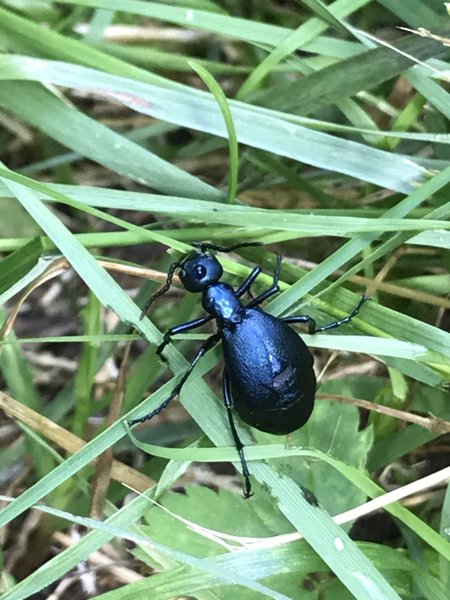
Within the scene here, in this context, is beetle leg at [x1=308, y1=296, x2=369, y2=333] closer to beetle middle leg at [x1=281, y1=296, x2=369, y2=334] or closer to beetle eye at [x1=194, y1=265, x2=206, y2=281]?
beetle middle leg at [x1=281, y1=296, x2=369, y2=334]

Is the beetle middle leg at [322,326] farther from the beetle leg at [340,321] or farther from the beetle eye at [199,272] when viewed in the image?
the beetle eye at [199,272]

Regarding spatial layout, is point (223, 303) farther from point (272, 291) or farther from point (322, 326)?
point (322, 326)

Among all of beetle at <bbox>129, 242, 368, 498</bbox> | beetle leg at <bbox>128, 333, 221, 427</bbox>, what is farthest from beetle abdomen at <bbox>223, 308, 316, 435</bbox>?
beetle leg at <bbox>128, 333, 221, 427</bbox>

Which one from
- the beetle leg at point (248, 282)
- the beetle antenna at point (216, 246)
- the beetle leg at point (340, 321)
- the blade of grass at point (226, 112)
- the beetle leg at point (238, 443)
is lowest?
the beetle leg at point (238, 443)

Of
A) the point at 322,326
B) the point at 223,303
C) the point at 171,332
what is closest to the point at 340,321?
the point at 322,326

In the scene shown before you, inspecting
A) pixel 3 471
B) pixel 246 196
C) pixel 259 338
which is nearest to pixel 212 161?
pixel 246 196

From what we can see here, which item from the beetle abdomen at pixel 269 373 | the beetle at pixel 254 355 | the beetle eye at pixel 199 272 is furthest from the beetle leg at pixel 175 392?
the beetle eye at pixel 199 272

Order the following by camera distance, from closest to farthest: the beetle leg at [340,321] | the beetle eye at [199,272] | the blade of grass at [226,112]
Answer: the blade of grass at [226,112] < the beetle leg at [340,321] < the beetle eye at [199,272]
